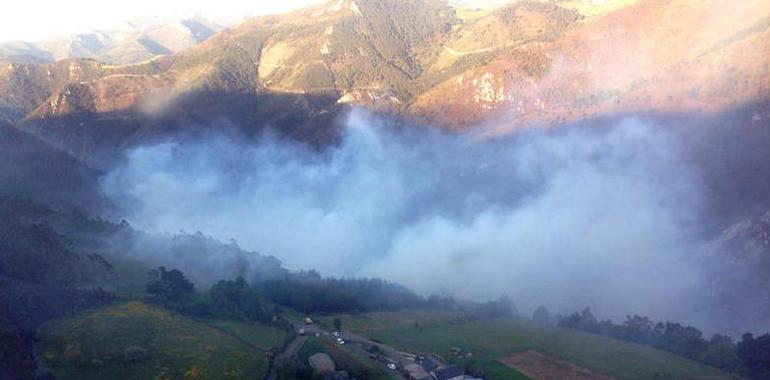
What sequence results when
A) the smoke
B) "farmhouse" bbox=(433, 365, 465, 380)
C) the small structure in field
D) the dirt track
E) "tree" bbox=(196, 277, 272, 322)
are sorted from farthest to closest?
the smoke, "tree" bbox=(196, 277, 272, 322), the dirt track, "farmhouse" bbox=(433, 365, 465, 380), the small structure in field

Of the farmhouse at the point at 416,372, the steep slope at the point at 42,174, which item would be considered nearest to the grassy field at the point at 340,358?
the farmhouse at the point at 416,372

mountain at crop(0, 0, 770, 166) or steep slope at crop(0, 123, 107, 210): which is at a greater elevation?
mountain at crop(0, 0, 770, 166)

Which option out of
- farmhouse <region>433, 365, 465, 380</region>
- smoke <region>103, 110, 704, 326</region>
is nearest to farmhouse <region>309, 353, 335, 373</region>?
farmhouse <region>433, 365, 465, 380</region>

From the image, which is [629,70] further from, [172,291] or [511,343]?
[172,291]

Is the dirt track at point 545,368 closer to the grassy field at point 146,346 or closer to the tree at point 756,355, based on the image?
the tree at point 756,355

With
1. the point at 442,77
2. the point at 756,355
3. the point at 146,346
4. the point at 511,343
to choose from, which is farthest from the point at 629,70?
the point at 146,346

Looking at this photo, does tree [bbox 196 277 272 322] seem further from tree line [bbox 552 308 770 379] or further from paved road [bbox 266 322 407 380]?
tree line [bbox 552 308 770 379]
